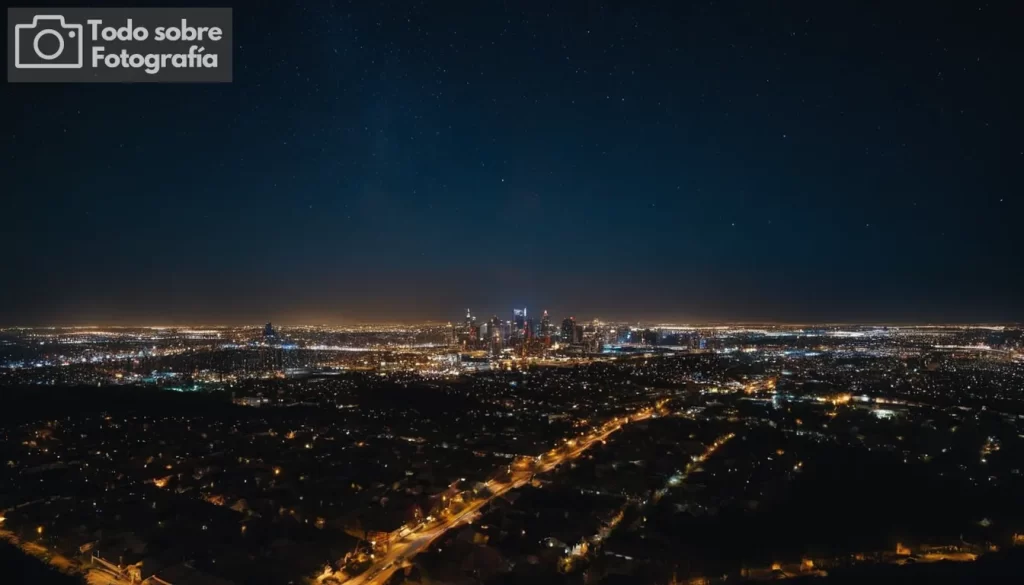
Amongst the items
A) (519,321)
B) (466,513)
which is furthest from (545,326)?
(466,513)

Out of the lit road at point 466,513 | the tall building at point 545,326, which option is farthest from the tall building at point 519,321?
the lit road at point 466,513

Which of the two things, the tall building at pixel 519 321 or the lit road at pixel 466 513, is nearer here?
the lit road at pixel 466 513

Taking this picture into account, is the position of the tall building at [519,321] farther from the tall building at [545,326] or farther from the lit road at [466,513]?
the lit road at [466,513]

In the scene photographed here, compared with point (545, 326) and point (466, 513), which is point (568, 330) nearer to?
point (545, 326)

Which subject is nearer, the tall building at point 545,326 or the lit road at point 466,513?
the lit road at point 466,513

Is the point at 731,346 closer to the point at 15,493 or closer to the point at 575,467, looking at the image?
the point at 575,467

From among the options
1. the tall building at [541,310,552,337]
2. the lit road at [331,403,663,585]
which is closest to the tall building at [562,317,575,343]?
the tall building at [541,310,552,337]

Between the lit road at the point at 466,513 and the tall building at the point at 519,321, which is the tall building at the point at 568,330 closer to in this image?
the tall building at the point at 519,321

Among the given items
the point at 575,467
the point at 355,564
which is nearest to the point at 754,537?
the point at 575,467
